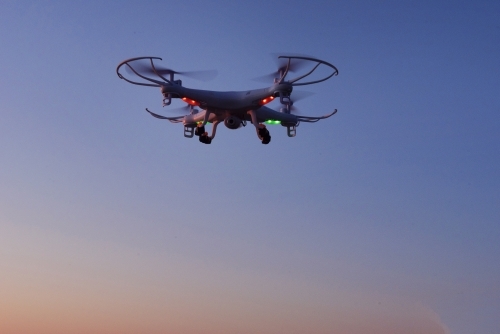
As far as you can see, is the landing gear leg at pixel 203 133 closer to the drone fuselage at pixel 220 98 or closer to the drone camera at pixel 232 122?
the drone camera at pixel 232 122

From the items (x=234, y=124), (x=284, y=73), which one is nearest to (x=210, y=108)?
(x=234, y=124)

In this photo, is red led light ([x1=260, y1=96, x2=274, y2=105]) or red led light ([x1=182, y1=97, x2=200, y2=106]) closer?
red led light ([x1=260, y1=96, x2=274, y2=105])

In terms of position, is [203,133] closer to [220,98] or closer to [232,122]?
[232,122]

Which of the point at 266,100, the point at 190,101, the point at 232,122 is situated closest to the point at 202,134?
the point at 232,122

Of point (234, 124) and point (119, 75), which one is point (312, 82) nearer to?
point (234, 124)

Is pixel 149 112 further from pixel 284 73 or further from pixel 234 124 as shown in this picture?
pixel 284 73

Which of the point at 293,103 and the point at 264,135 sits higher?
the point at 293,103

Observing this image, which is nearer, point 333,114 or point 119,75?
point 119,75

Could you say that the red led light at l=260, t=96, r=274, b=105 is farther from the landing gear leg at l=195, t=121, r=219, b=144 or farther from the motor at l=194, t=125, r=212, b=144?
the motor at l=194, t=125, r=212, b=144

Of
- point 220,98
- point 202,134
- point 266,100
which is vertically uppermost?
point 220,98

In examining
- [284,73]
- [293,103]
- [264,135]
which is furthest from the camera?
[293,103]

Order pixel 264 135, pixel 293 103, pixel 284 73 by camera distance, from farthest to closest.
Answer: pixel 293 103, pixel 264 135, pixel 284 73
